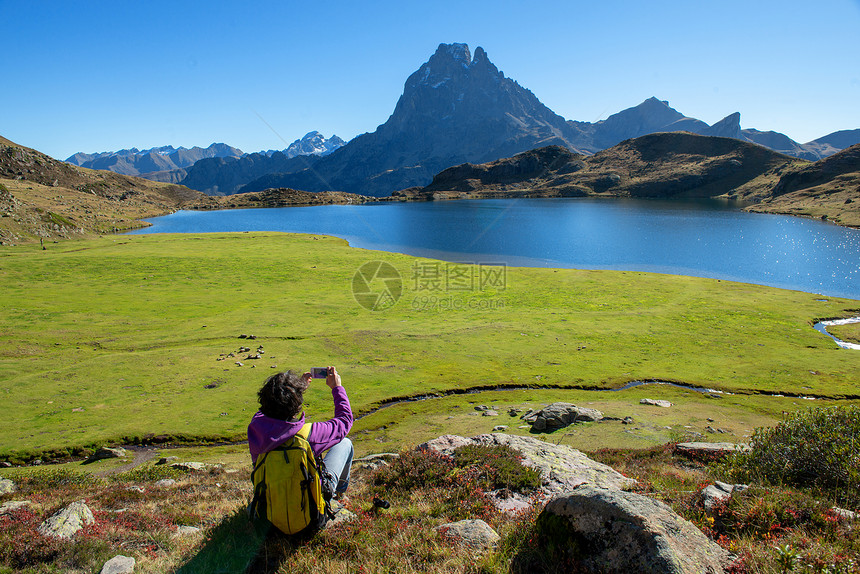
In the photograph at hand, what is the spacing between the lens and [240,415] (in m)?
18.4

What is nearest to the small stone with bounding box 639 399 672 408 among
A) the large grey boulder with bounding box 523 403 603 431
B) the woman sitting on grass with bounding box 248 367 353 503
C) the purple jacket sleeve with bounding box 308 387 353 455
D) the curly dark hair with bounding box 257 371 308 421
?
the large grey boulder with bounding box 523 403 603 431

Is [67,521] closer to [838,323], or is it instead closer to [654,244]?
[838,323]

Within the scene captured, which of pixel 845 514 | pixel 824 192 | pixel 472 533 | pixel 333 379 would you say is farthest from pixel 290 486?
pixel 824 192

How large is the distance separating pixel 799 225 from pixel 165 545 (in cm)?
15813

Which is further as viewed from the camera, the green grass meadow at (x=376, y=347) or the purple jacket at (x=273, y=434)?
the green grass meadow at (x=376, y=347)

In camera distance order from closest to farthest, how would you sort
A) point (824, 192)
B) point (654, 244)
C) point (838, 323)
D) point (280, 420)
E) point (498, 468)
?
point (280, 420), point (498, 468), point (838, 323), point (654, 244), point (824, 192)

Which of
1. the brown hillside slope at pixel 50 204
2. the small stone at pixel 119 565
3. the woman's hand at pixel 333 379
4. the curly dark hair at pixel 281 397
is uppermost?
the brown hillside slope at pixel 50 204

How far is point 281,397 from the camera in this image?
6.19 metres

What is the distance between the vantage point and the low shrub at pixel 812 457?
8352mm

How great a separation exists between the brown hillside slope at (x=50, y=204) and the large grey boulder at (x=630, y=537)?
81.4 meters

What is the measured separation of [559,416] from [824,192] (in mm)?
222371

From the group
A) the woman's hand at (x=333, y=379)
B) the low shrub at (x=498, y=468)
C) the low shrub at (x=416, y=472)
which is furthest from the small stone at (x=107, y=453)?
the low shrub at (x=498, y=468)

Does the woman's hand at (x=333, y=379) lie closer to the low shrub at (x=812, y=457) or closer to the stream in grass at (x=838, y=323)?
the low shrub at (x=812, y=457)

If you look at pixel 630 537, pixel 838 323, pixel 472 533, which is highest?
pixel 630 537
